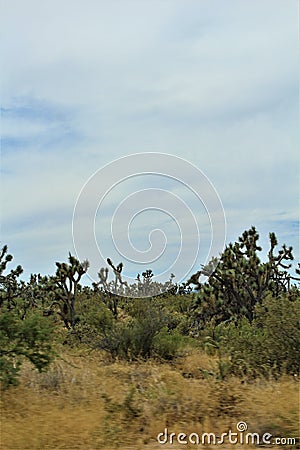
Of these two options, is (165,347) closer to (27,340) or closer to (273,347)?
(273,347)

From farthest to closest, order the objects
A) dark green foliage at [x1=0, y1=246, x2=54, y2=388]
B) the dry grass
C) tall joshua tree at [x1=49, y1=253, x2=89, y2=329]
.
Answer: tall joshua tree at [x1=49, y1=253, x2=89, y2=329] → dark green foliage at [x1=0, y1=246, x2=54, y2=388] → the dry grass

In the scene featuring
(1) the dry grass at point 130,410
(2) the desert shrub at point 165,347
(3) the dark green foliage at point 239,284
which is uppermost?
(3) the dark green foliage at point 239,284

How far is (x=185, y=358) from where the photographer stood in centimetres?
1447

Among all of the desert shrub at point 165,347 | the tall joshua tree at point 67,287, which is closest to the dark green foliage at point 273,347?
the desert shrub at point 165,347

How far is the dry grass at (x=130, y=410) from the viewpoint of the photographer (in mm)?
6746

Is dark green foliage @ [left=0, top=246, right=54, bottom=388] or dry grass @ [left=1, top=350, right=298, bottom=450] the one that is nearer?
dry grass @ [left=1, top=350, right=298, bottom=450]

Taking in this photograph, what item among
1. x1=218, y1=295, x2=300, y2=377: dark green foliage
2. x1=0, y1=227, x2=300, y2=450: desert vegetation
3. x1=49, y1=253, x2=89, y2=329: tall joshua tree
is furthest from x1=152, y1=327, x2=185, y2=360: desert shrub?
x1=49, y1=253, x2=89, y2=329: tall joshua tree

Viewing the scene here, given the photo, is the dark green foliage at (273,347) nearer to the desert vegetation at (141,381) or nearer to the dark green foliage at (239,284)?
the desert vegetation at (141,381)

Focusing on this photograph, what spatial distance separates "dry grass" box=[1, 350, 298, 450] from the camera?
266 inches

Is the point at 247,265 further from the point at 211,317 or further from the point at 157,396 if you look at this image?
the point at 157,396

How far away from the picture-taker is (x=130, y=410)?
770cm

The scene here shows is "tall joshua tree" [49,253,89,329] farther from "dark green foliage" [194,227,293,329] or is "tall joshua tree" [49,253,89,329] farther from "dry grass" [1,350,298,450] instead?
"dry grass" [1,350,298,450]

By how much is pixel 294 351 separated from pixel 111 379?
331cm

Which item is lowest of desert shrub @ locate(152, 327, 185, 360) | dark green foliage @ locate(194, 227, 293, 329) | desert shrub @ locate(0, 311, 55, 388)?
desert shrub @ locate(0, 311, 55, 388)
